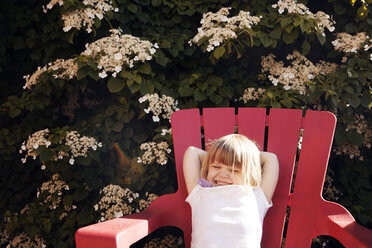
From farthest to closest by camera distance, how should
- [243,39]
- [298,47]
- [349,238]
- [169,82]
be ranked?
[298,47] → [169,82] → [243,39] → [349,238]

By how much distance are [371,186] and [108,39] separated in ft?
6.25

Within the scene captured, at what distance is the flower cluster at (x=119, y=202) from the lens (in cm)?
219

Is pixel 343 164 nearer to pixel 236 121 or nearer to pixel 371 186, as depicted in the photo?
pixel 371 186

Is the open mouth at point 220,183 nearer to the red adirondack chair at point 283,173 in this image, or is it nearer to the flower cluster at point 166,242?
the red adirondack chair at point 283,173

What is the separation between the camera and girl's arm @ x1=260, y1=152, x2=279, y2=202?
1.64 meters

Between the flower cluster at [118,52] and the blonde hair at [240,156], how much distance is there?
2.55 ft

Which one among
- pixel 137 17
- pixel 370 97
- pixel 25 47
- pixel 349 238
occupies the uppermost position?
pixel 137 17

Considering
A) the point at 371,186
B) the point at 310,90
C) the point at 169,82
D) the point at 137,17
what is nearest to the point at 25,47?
the point at 137,17

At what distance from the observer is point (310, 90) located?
84.1 inches

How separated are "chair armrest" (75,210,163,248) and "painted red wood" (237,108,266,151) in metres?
0.68

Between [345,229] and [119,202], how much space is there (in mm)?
1244

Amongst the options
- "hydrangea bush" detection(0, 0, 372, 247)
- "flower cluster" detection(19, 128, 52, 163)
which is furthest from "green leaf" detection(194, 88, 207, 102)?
"flower cluster" detection(19, 128, 52, 163)

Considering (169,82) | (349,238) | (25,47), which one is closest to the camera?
(349,238)

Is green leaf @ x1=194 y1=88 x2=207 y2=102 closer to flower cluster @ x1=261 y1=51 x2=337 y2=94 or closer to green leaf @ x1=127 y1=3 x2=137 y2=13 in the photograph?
flower cluster @ x1=261 y1=51 x2=337 y2=94
